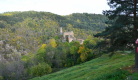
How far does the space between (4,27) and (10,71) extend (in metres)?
70.7

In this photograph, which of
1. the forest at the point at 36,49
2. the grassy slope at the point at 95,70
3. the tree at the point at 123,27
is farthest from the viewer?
the forest at the point at 36,49

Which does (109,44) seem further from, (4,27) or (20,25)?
(20,25)

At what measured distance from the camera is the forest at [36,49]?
131 ft

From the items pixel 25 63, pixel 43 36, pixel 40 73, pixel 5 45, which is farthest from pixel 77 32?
pixel 40 73

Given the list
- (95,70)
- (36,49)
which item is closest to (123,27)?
(95,70)

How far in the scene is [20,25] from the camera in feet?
380

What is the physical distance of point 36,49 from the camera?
7969 cm

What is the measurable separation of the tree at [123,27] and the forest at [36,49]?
1945 millimetres

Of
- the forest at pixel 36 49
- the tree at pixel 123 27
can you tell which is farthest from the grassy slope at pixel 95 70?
the tree at pixel 123 27

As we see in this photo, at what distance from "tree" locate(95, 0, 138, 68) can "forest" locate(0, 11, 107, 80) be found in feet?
6.38

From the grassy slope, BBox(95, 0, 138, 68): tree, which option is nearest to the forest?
BBox(95, 0, 138, 68): tree

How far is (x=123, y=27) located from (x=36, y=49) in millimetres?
75759

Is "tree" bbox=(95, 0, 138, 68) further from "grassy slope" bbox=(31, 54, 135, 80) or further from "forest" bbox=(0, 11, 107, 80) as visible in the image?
"grassy slope" bbox=(31, 54, 135, 80)

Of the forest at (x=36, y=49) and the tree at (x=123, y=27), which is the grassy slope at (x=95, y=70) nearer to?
the forest at (x=36, y=49)
